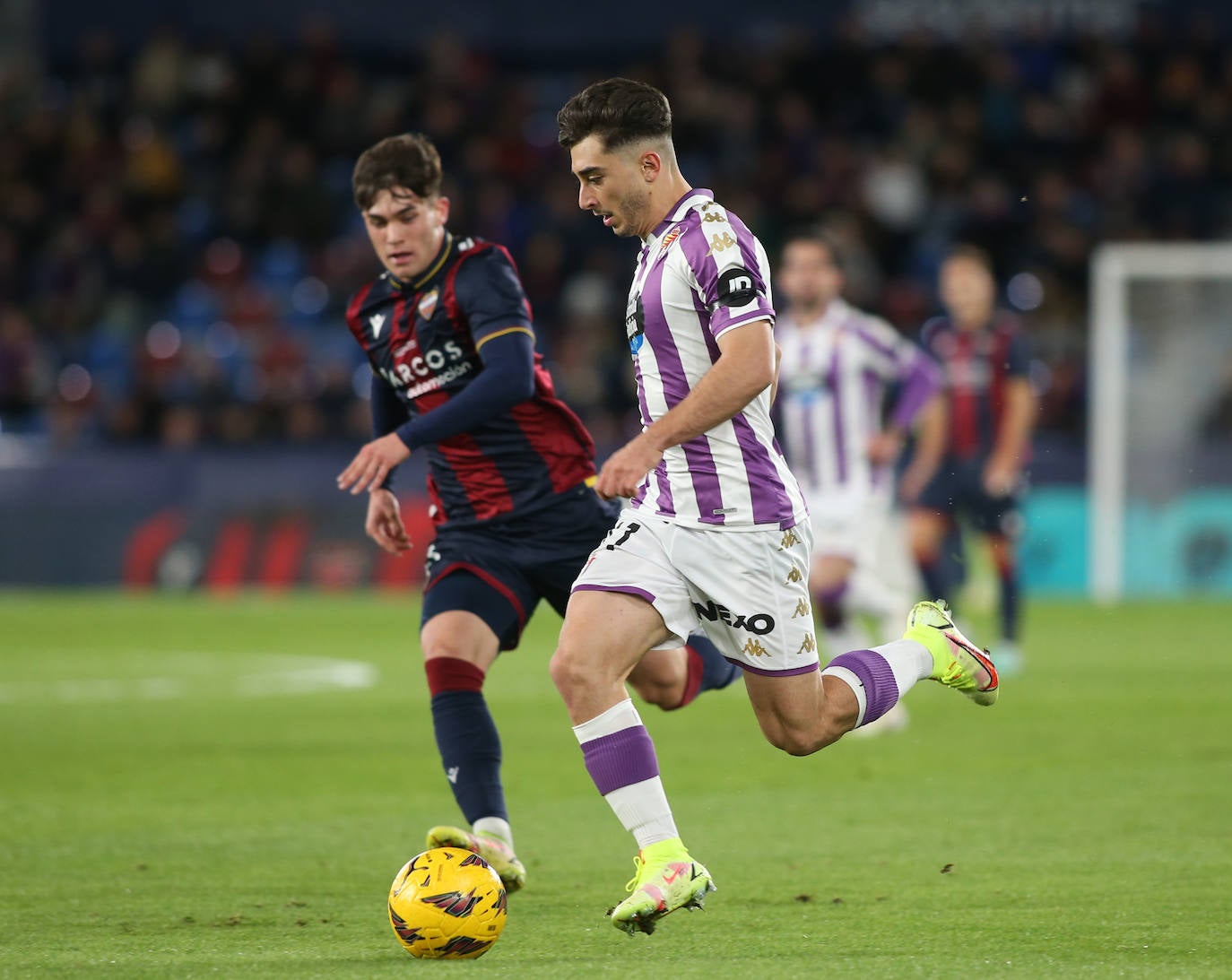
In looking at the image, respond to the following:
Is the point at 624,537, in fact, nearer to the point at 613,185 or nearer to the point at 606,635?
the point at 606,635

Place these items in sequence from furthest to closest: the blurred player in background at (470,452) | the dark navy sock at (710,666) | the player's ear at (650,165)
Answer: the dark navy sock at (710,666) < the blurred player in background at (470,452) < the player's ear at (650,165)

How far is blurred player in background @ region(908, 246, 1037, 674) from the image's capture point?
11.3 meters

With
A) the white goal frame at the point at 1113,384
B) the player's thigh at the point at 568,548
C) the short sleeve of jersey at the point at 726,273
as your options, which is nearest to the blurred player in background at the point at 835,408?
the player's thigh at the point at 568,548

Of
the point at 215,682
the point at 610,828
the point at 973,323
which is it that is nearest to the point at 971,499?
the point at 973,323

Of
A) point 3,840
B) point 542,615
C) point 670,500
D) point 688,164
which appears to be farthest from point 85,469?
point 670,500

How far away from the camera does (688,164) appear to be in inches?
850

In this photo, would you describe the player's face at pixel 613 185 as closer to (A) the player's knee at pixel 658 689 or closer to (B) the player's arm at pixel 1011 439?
(A) the player's knee at pixel 658 689

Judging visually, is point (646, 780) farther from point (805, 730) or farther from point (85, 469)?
point (85, 469)

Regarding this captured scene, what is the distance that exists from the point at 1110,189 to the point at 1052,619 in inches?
259

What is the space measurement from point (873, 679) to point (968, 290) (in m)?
6.49

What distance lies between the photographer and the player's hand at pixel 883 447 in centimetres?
989

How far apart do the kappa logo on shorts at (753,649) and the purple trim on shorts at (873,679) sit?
Result: 419 mm

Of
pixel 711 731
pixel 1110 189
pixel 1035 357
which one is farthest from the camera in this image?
pixel 1110 189

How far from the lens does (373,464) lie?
5156 mm
